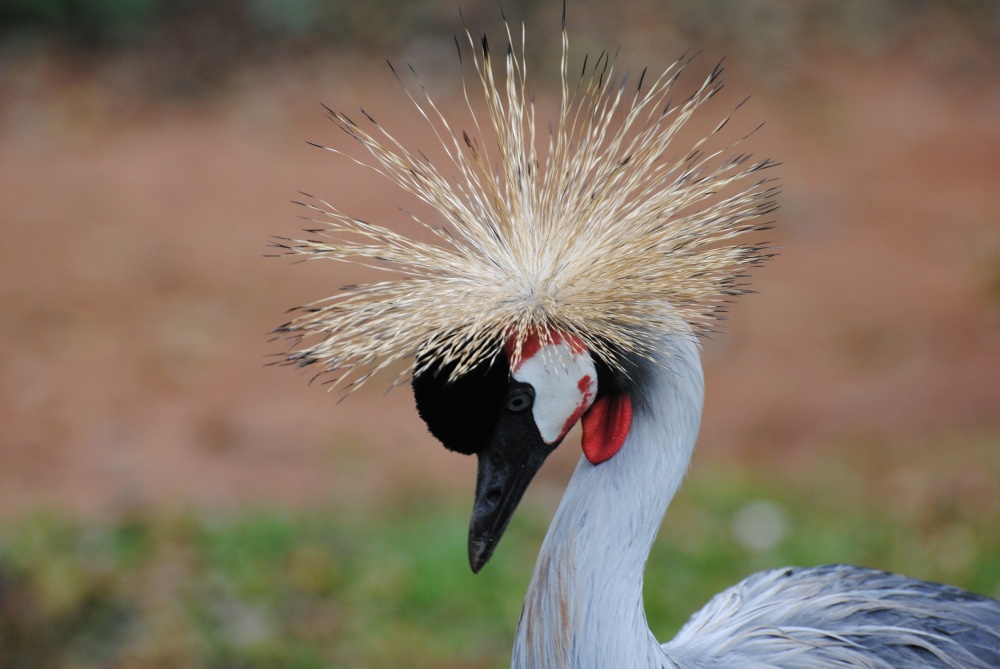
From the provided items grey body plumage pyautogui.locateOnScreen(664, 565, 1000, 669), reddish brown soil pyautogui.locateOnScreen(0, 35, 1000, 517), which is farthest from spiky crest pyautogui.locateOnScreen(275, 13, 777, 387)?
reddish brown soil pyautogui.locateOnScreen(0, 35, 1000, 517)

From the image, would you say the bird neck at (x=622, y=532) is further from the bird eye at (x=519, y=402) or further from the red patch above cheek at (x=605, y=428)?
the bird eye at (x=519, y=402)

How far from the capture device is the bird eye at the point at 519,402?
1.24 metres

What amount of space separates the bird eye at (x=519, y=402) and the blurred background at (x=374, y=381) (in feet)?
4.26

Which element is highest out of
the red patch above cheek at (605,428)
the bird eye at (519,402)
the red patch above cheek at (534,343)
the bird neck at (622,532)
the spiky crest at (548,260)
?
the spiky crest at (548,260)

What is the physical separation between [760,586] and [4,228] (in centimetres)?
383

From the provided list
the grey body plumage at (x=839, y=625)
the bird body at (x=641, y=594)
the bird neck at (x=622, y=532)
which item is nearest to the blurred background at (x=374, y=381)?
the grey body plumage at (x=839, y=625)

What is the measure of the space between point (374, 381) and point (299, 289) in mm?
741

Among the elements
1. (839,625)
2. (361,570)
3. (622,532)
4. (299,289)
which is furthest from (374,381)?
(622,532)

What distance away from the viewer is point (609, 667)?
128cm

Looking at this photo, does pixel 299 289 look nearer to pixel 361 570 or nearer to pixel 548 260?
pixel 361 570

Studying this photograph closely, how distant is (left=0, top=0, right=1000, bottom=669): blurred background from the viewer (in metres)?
2.56

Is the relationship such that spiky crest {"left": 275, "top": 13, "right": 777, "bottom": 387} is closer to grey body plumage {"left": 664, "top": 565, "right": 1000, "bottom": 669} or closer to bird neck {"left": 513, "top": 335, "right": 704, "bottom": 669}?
bird neck {"left": 513, "top": 335, "right": 704, "bottom": 669}

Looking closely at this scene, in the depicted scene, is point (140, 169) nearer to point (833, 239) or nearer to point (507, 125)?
point (833, 239)

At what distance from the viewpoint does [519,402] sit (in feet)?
4.09
